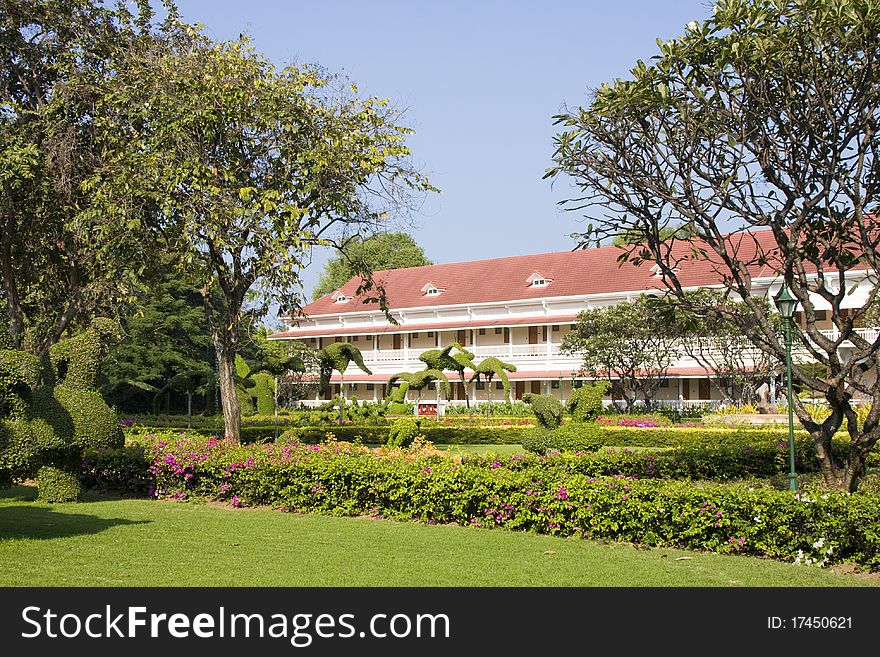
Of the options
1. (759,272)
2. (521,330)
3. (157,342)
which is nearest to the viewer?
(759,272)

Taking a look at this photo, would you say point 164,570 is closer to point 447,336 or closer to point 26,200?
point 26,200

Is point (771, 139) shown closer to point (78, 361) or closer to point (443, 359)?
point (78, 361)

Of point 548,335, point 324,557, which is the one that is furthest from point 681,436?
point 548,335

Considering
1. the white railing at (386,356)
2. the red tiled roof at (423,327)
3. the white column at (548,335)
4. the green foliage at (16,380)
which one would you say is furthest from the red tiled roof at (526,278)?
the green foliage at (16,380)

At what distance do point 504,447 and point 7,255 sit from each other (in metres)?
13.4

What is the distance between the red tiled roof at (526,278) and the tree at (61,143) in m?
25.0

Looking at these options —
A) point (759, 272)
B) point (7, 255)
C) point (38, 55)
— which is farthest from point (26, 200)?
point (759, 272)

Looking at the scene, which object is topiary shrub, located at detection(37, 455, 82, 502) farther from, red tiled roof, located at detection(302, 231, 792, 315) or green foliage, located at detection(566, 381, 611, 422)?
red tiled roof, located at detection(302, 231, 792, 315)

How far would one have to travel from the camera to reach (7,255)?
18.5 meters

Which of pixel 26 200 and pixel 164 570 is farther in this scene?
pixel 26 200

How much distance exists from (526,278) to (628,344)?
11680 mm

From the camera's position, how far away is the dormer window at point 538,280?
42562 millimetres

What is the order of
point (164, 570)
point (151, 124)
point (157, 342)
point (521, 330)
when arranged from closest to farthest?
point (164, 570), point (151, 124), point (157, 342), point (521, 330)

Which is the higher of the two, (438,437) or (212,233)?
(212,233)
